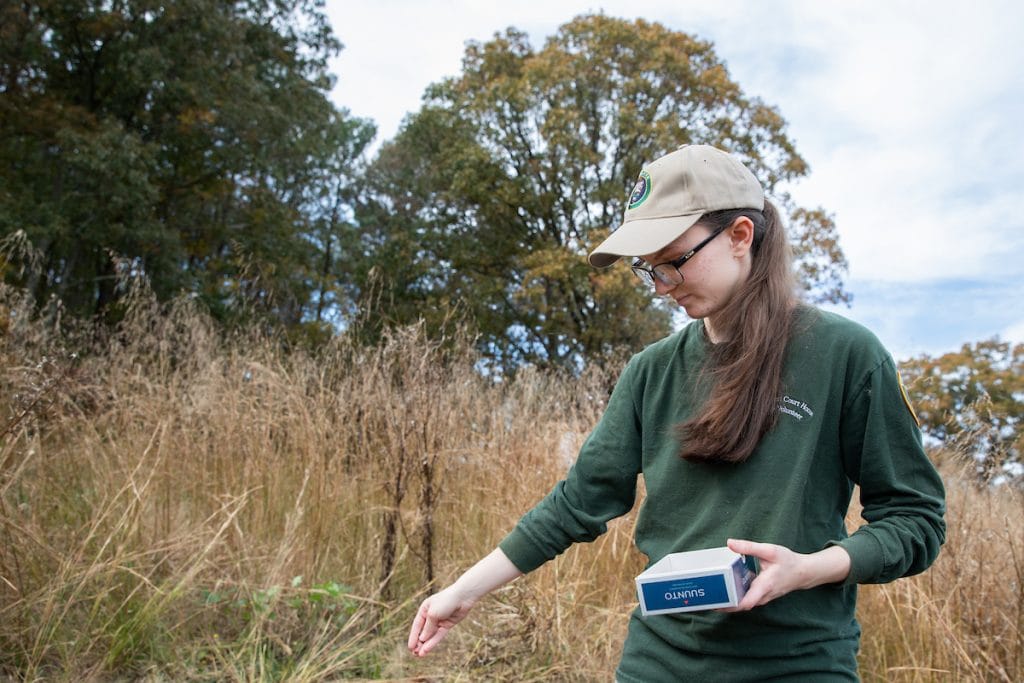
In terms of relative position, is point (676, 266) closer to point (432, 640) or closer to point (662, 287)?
point (662, 287)

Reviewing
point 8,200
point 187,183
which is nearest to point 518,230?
point 187,183

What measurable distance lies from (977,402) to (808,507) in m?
2.17

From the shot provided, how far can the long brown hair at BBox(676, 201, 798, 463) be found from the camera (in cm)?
129

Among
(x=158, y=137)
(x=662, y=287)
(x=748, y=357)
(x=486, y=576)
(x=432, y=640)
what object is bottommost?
(x=432, y=640)

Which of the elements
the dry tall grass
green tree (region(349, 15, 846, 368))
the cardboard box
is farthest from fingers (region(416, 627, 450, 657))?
green tree (region(349, 15, 846, 368))

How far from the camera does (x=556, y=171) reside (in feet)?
61.1

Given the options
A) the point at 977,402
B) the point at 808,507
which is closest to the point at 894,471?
the point at 808,507

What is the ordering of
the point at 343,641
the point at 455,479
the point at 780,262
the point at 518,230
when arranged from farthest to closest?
the point at 518,230 → the point at 455,479 → the point at 343,641 → the point at 780,262

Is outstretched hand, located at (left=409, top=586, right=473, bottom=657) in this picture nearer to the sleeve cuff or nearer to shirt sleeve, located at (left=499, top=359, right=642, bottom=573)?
shirt sleeve, located at (left=499, top=359, right=642, bottom=573)

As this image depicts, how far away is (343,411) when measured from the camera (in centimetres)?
433

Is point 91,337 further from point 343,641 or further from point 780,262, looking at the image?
point 780,262

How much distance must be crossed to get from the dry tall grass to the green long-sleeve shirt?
5.27 feet

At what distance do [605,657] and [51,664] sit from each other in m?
1.90

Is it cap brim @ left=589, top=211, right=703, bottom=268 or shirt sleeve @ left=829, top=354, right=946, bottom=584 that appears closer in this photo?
shirt sleeve @ left=829, top=354, right=946, bottom=584
